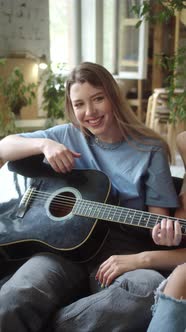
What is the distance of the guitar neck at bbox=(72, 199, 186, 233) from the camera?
45.1 inches

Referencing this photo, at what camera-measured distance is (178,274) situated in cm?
99

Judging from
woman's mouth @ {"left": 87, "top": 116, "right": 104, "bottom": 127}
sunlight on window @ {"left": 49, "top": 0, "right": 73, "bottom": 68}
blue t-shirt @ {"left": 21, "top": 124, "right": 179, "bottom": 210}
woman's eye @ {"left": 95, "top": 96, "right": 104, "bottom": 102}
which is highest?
sunlight on window @ {"left": 49, "top": 0, "right": 73, "bottom": 68}

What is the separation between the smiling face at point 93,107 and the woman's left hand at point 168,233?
1.37ft

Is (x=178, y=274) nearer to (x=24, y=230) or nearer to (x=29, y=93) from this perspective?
(x=24, y=230)

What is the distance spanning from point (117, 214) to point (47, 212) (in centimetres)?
25

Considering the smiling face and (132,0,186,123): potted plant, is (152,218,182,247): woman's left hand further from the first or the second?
(132,0,186,123): potted plant

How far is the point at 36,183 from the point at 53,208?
120 mm

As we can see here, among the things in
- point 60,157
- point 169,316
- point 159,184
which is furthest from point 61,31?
point 169,316

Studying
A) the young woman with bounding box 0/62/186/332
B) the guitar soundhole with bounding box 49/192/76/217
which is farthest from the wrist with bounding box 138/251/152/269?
the guitar soundhole with bounding box 49/192/76/217

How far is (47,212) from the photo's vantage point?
1.32m

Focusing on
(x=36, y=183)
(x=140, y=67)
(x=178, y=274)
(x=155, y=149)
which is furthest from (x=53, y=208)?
(x=140, y=67)

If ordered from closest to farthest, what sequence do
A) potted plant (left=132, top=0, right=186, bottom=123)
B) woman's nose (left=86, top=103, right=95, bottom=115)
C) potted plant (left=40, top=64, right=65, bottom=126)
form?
woman's nose (left=86, top=103, right=95, bottom=115)
potted plant (left=132, top=0, right=186, bottom=123)
potted plant (left=40, top=64, right=65, bottom=126)

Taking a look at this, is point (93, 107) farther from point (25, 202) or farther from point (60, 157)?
point (25, 202)

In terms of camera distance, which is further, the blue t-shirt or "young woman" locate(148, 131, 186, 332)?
the blue t-shirt
